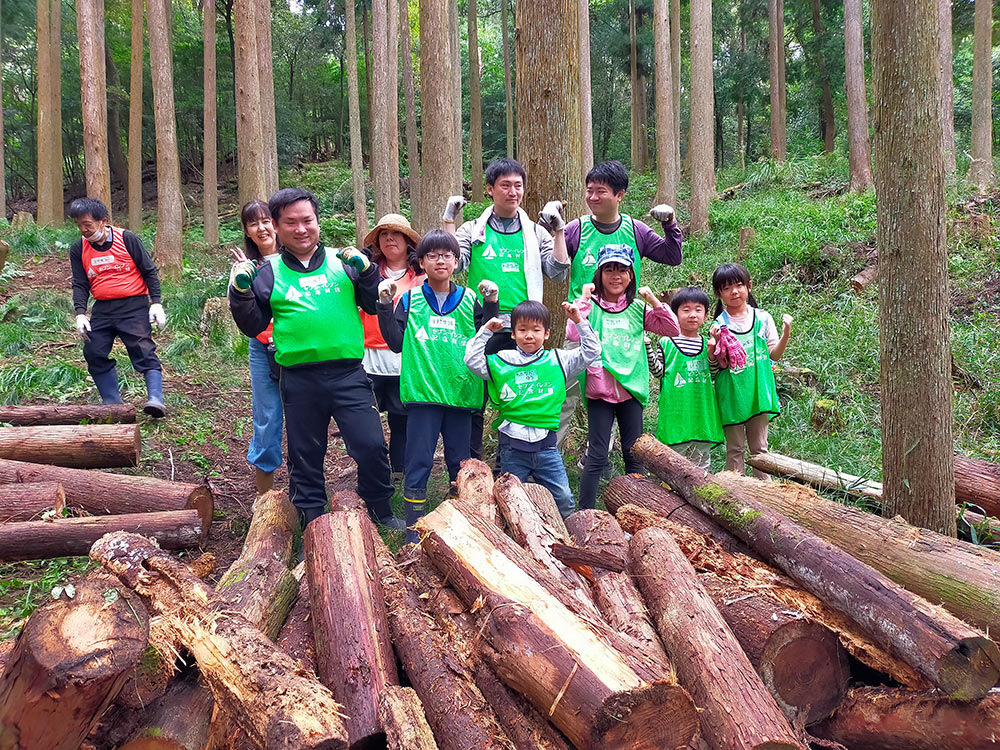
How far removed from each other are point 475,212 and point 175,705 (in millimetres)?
17946

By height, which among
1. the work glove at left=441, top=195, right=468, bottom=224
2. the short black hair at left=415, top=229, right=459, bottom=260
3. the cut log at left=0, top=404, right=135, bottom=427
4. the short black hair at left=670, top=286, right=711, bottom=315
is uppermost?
the work glove at left=441, top=195, right=468, bottom=224

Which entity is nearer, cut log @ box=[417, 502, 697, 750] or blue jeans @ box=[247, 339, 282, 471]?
cut log @ box=[417, 502, 697, 750]

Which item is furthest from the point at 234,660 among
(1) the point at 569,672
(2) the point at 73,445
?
(2) the point at 73,445

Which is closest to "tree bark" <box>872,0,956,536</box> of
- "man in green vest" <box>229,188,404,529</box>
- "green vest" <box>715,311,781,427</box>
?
"green vest" <box>715,311,781,427</box>

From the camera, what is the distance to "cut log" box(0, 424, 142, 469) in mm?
5355

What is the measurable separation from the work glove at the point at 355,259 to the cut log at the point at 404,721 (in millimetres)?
2566

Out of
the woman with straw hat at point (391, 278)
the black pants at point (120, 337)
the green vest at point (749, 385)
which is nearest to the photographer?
the green vest at point (749, 385)

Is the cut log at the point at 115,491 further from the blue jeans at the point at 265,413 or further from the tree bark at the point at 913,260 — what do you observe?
the tree bark at the point at 913,260

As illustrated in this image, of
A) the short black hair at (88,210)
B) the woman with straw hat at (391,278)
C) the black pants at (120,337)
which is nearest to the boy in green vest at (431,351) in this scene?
the woman with straw hat at (391,278)

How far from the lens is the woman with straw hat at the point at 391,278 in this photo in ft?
17.3

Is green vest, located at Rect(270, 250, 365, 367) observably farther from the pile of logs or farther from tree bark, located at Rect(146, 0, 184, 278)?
tree bark, located at Rect(146, 0, 184, 278)

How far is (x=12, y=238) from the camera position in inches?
601

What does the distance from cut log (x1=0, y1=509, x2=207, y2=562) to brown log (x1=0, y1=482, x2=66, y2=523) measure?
7.1 inches

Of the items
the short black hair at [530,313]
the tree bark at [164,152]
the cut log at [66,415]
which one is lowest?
the cut log at [66,415]
